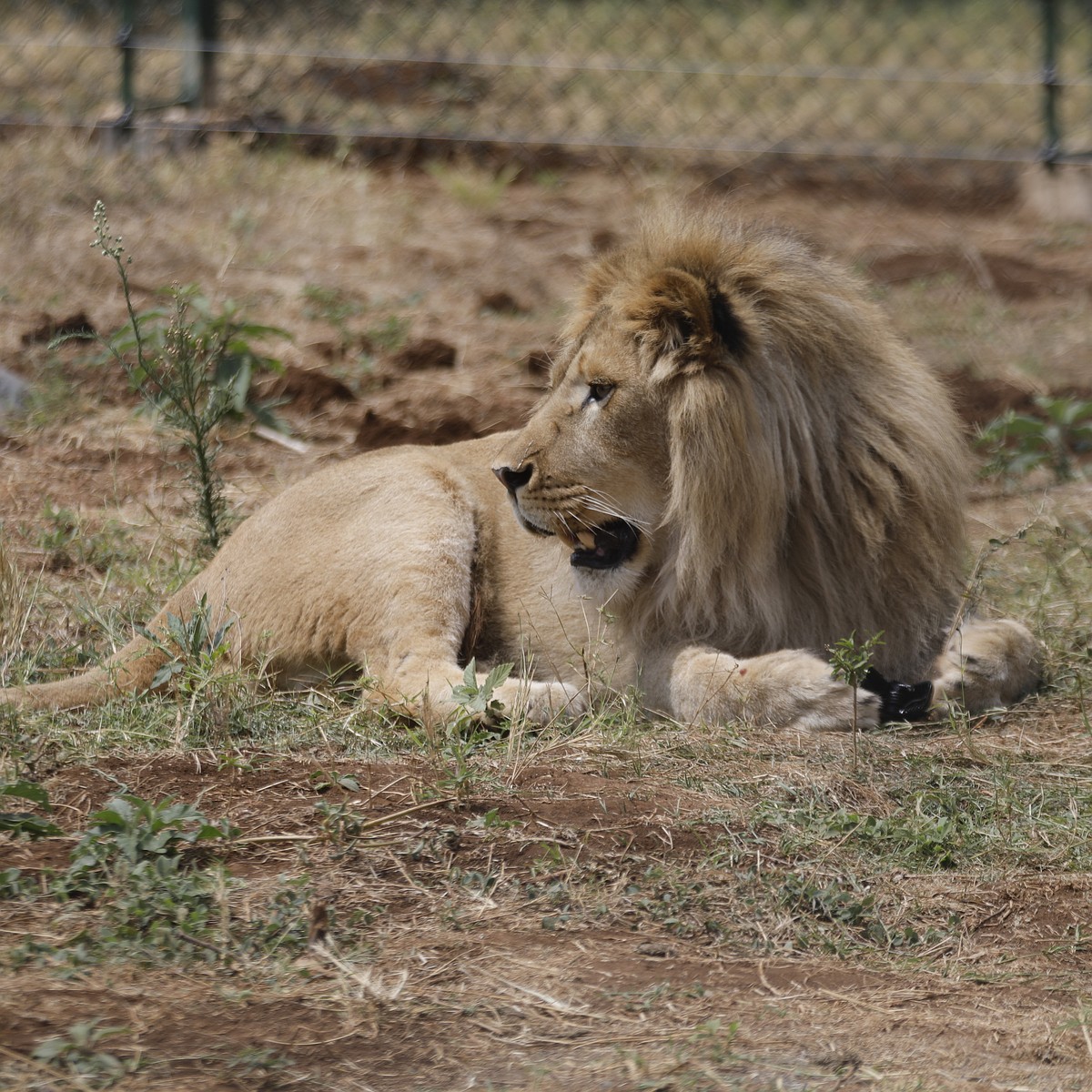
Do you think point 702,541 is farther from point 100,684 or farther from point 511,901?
point 100,684

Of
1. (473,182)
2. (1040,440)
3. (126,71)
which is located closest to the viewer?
(1040,440)

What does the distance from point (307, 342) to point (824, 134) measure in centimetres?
610

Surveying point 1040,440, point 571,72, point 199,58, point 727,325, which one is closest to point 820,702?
point 727,325

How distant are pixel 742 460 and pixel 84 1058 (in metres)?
2.23

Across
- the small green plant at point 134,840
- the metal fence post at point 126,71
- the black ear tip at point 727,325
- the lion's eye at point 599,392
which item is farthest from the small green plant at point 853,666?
the metal fence post at point 126,71

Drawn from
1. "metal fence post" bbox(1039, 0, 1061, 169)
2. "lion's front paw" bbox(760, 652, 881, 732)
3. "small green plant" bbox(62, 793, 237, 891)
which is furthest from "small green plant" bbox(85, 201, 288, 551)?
"metal fence post" bbox(1039, 0, 1061, 169)

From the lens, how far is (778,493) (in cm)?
390

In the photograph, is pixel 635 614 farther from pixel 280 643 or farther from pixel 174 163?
pixel 174 163

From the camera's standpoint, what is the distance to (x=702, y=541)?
386 centimetres

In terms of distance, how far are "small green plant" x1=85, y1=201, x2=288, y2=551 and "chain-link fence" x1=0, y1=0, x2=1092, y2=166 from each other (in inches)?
132

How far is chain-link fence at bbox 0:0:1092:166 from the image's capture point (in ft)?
31.2

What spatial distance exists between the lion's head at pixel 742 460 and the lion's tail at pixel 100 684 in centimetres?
105

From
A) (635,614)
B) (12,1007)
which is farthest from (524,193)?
(12,1007)

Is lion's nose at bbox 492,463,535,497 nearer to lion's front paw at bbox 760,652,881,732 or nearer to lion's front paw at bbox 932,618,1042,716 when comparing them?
lion's front paw at bbox 760,652,881,732
